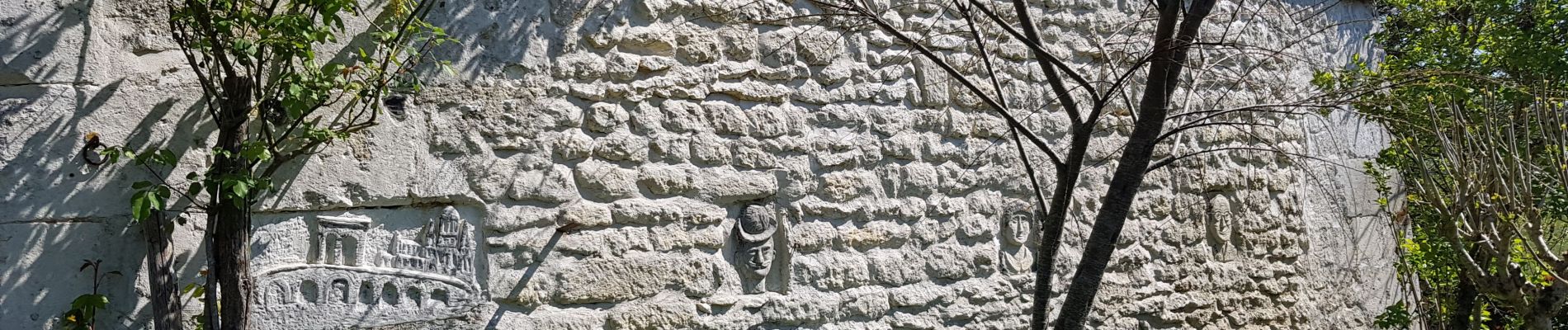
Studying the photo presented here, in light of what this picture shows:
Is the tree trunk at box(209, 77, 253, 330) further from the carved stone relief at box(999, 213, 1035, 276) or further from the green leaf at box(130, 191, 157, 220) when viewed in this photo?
the carved stone relief at box(999, 213, 1035, 276)

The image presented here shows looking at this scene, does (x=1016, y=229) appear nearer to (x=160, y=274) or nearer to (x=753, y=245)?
(x=753, y=245)

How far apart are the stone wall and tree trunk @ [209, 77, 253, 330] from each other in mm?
88

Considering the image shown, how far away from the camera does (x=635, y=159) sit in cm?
309

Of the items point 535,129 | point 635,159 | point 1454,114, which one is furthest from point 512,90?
point 1454,114

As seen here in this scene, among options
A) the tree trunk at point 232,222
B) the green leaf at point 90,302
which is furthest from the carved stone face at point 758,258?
the green leaf at point 90,302

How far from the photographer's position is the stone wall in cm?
236

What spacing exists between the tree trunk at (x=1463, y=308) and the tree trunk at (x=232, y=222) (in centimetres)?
474

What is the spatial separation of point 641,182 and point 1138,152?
1378mm

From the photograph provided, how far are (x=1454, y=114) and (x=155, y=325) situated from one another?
429cm

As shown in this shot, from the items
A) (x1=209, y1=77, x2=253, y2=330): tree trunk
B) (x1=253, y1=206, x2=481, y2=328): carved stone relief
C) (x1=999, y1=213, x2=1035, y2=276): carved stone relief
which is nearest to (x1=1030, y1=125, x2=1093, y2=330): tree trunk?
(x1=999, y1=213, x2=1035, y2=276): carved stone relief

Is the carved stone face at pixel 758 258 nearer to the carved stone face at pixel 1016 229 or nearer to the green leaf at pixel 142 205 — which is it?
the carved stone face at pixel 1016 229

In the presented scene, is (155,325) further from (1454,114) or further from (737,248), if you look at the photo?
(1454,114)

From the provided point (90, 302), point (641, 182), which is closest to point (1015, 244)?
point (641, 182)

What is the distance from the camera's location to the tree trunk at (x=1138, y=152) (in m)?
2.52
